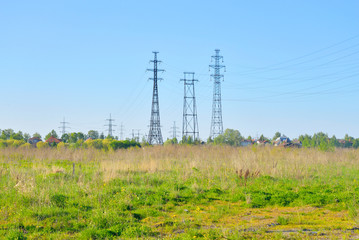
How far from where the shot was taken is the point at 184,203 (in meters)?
10.1

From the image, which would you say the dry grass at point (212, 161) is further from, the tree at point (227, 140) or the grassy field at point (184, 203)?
the tree at point (227, 140)

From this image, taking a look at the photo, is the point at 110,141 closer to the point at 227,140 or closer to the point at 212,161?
the point at 227,140

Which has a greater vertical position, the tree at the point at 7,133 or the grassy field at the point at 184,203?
the tree at the point at 7,133

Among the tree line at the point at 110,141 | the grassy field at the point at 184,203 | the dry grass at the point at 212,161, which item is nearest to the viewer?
the grassy field at the point at 184,203

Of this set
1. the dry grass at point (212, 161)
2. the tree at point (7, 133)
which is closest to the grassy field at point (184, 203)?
the dry grass at point (212, 161)

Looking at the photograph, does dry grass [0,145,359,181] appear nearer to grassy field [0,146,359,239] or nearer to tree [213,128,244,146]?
grassy field [0,146,359,239]

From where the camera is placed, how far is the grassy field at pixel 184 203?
714 cm

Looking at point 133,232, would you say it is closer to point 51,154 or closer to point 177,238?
point 177,238

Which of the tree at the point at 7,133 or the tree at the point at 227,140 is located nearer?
Answer: the tree at the point at 227,140

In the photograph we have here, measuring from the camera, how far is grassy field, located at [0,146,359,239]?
23.4ft

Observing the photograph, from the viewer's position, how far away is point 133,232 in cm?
694

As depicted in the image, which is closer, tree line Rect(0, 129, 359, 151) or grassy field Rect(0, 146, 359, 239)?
grassy field Rect(0, 146, 359, 239)

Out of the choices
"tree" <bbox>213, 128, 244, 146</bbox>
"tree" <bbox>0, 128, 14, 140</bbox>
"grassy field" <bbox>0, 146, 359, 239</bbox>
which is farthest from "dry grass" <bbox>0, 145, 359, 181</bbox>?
"tree" <bbox>0, 128, 14, 140</bbox>

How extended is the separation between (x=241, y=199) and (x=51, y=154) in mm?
15750
